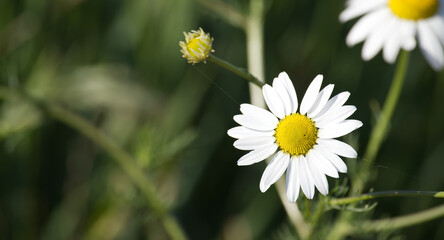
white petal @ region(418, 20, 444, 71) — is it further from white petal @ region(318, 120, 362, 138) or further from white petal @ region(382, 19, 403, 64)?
white petal @ region(318, 120, 362, 138)

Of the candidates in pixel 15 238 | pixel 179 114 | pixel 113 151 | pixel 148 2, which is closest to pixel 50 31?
pixel 148 2

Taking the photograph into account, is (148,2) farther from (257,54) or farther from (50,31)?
(257,54)

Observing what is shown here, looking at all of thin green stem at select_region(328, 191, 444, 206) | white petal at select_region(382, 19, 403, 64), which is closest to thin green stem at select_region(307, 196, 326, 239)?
thin green stem at select_region(328, 191, 444, 206)

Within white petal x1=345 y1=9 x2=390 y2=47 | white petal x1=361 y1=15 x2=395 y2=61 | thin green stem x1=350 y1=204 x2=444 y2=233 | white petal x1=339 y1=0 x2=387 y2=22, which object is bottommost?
thin green stem x1=350 y1=204 x2=444 y2=233

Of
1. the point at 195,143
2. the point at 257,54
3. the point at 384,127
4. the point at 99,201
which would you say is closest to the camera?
the point at 384,127

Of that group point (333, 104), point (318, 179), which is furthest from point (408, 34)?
point (318, 179)

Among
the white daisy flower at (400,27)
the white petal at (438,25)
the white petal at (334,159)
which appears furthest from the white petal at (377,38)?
the white petal at (334,159)

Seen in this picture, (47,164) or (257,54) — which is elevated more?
(47,164)
